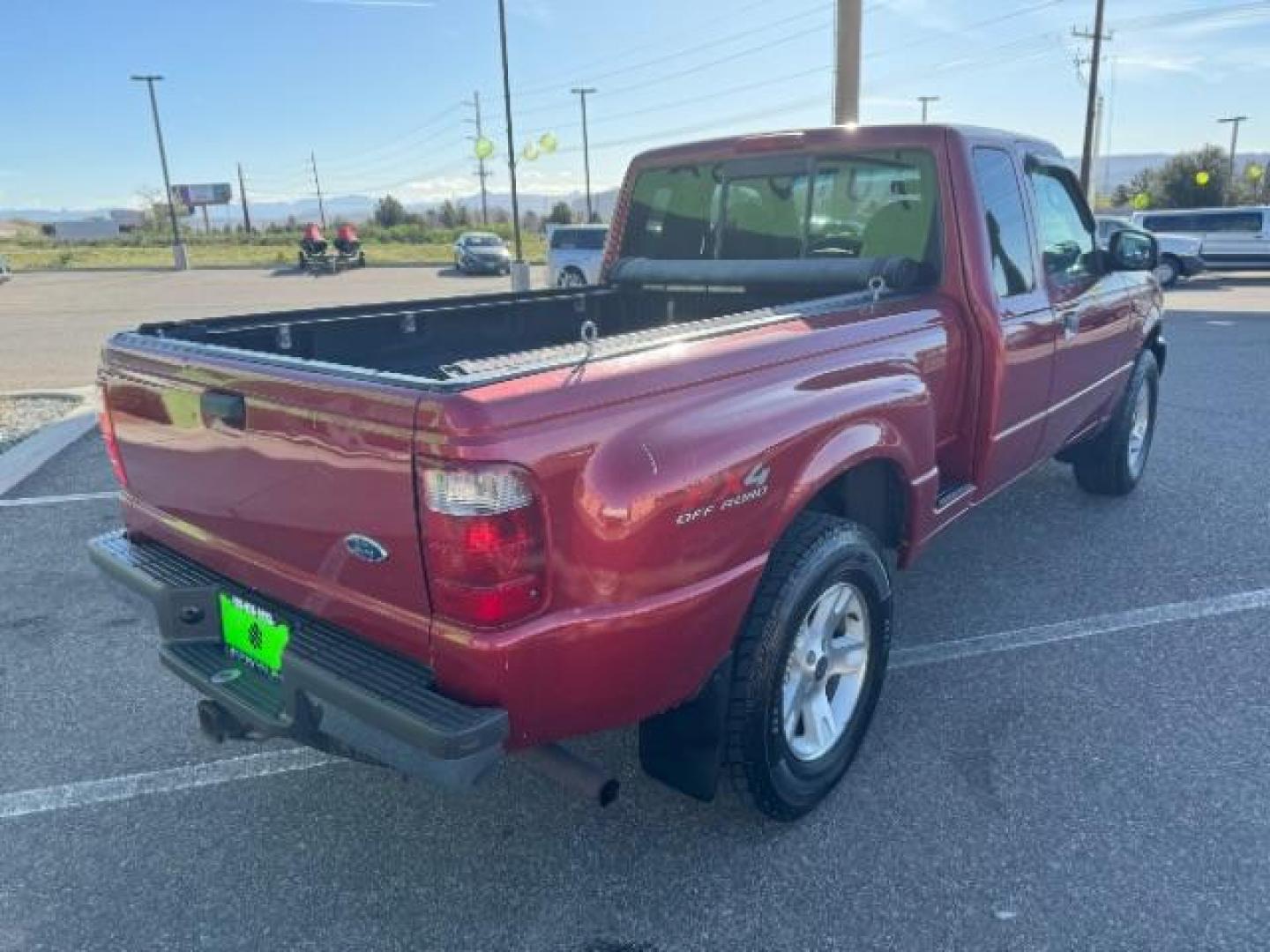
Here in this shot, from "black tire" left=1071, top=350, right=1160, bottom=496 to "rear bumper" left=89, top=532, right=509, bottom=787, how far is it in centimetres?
458

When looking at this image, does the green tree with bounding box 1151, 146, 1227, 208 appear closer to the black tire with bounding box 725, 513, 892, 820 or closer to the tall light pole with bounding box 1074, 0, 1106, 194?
the tall light pole with bounding box 1074, 0, 1106, 194

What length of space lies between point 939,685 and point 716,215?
2.26 meters

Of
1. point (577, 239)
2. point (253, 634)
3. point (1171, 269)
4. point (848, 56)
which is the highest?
point (848, 56)

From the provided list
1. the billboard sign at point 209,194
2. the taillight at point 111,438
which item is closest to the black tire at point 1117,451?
the taillight at point 111,438

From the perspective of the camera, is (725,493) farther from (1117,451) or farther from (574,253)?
(574,253)

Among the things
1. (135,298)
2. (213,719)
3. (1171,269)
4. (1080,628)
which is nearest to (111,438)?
(213,719)

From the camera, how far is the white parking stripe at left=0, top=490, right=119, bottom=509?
18.6 ft

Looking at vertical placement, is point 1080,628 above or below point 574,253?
below

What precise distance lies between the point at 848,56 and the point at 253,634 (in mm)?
12670

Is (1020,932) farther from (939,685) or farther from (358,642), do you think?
(358,642)

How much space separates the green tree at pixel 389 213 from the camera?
64.3 m

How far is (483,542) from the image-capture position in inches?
72.2

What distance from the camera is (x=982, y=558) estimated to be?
4641 mm

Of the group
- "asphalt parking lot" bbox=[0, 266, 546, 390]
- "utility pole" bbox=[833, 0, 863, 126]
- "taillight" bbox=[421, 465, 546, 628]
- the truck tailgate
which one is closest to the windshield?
"taillight" bbox=[421, 465, 546, 628]
